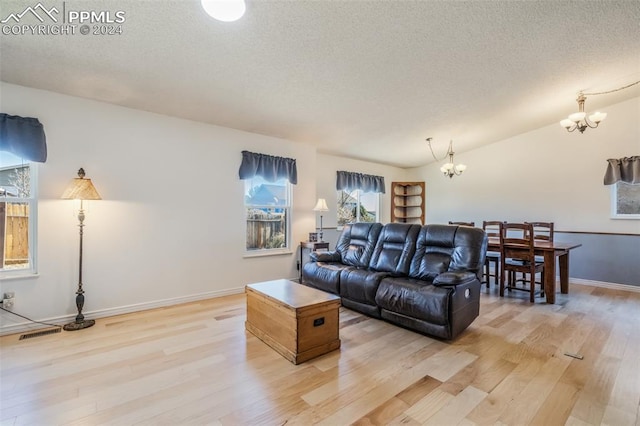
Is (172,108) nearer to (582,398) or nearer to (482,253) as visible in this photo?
(482,253)

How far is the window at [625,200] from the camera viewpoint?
4531 millimetres

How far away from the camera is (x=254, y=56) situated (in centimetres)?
→ 267

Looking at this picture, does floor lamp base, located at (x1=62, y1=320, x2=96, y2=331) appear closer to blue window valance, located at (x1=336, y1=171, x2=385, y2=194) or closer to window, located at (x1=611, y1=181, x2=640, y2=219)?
blue window valance, located at (x1=336, y1=171, x2=385, y2=194)

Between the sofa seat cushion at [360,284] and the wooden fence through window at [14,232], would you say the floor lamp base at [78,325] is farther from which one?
the sofa seat cushion at [360,284]

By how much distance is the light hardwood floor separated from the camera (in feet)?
5.57

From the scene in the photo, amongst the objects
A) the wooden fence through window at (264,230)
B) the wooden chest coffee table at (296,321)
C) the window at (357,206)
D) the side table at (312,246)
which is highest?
the window at (357,206)

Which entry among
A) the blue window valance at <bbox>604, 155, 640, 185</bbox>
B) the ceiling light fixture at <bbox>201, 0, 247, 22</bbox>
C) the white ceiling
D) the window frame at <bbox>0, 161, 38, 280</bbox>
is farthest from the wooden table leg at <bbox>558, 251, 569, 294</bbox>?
the window frame at <bbox>0, 161, 38, 280</bbox>

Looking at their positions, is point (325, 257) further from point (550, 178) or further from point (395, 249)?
point (550, 178)

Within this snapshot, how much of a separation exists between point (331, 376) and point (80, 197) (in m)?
2.86

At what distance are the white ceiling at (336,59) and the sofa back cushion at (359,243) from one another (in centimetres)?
157

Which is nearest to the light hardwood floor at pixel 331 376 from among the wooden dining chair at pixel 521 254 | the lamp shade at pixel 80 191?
the wooden dining chair at pixel 521 254

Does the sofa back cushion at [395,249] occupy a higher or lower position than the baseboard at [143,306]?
higher

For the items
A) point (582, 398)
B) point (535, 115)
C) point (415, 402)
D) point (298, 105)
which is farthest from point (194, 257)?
point (535, 115)

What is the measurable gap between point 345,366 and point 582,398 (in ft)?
4.92
